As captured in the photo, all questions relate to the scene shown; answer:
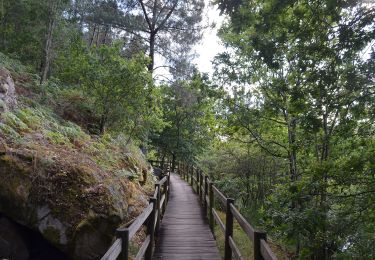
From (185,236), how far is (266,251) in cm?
468

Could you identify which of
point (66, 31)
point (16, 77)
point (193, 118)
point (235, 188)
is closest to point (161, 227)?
point (235, 188)

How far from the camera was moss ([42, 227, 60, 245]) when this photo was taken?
19.1 ft

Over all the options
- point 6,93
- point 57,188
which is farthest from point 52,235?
point 6,93

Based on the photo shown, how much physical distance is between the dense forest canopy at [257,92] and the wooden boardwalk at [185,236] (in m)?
1.38

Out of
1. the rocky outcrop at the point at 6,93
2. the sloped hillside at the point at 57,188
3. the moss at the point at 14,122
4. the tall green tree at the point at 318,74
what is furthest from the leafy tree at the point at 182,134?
the tall green tree at the point at 318,74

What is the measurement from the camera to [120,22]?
61.2 feet

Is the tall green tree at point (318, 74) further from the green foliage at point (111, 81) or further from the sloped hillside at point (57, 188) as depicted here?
the green foliage at point (111, 81)

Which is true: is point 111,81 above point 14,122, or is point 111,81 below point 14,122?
above

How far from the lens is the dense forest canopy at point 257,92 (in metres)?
4.50

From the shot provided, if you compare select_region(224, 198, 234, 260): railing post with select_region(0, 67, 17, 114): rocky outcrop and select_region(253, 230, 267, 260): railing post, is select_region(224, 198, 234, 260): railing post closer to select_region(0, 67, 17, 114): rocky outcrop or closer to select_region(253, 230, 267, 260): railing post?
select_region(253, 230, 267, 260): railing post

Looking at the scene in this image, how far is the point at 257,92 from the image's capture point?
10211 mm

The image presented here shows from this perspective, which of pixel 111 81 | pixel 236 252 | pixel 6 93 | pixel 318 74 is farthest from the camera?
pixel 111 81

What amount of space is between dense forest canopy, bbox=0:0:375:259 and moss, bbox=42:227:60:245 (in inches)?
135

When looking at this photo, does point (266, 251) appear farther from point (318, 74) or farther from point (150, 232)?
point (150, 232)
